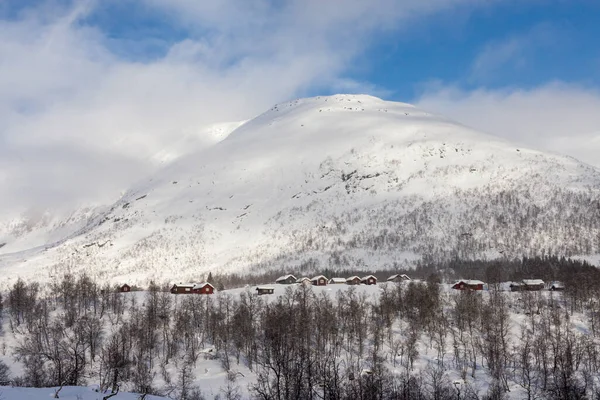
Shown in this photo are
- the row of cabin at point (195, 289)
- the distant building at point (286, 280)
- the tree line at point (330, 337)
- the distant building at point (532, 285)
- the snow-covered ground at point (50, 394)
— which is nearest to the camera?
the snow-covered ground at point (50, 394)

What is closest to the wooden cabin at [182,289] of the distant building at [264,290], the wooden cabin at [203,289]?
the wooden cabin at [203,289]

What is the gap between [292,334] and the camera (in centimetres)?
8906

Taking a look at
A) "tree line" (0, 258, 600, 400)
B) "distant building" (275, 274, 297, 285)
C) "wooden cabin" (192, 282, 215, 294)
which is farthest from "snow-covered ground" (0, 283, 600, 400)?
"distant building" (275, 274, 297, 285)

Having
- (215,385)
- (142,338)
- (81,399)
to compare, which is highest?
(81,399)

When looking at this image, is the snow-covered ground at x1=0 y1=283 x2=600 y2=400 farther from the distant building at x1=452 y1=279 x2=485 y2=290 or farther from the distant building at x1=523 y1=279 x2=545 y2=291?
the distant building at x1=452 y1=279 x2=485 y2=290

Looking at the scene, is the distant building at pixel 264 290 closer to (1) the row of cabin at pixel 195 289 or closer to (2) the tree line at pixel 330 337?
(2) the tree line at pixel 330 337

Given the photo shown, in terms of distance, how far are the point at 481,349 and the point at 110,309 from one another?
283 feet

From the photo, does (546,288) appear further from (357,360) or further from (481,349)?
(357,360)

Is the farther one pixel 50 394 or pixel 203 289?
pixel 203 289

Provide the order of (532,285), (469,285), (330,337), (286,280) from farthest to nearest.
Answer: (286,280)
(469,285)
(532,285)
(330,337)

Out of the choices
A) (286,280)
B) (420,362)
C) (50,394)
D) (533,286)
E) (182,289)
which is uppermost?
(50,394)

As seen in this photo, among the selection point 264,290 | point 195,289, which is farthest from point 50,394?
point 195,289

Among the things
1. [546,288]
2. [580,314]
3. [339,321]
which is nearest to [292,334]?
[339,321]

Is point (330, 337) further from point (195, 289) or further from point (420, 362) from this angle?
point (195, 289)
